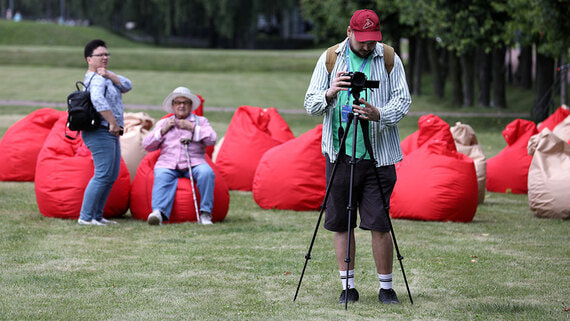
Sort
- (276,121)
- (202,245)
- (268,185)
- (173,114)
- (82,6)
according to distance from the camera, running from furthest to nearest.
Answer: (82,6) → (276,121) → (268,185) → (173,114) → (202,245)

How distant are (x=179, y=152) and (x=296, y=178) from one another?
1.60m

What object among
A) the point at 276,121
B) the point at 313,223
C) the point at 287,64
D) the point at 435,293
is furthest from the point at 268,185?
the point at 287,64

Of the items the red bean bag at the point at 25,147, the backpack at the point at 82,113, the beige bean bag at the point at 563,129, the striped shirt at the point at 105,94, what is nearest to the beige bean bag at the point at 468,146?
the beige bean bag at the point at 563,129

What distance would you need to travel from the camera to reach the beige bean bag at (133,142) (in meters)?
11.7

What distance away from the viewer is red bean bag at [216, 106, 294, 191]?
11930 millimetres

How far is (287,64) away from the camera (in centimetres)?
5303

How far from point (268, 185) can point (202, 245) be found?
2.57 metres

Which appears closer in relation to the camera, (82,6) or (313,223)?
(313,223)

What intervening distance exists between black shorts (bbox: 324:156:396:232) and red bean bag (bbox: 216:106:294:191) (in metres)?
6.08

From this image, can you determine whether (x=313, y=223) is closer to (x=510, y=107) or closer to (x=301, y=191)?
(x=301, y=191)

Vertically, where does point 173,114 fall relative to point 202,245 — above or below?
above

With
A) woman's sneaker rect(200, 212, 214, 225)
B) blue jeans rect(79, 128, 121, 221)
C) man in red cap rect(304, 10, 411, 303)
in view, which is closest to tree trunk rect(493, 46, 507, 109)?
woman's sneaker rect(200, 212, 214, 225)

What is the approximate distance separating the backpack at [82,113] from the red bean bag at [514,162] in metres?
6.08

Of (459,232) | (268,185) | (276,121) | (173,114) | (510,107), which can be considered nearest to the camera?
(459,232)
